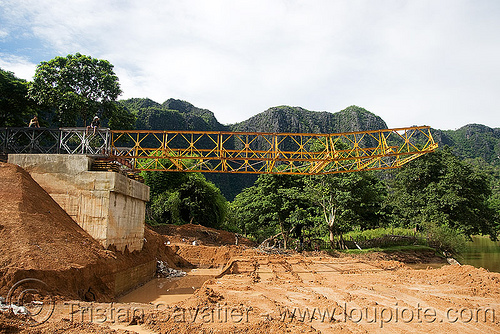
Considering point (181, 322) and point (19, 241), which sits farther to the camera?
point (19, 241)

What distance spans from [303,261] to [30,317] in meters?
16.6

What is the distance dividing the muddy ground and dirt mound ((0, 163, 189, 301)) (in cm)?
3

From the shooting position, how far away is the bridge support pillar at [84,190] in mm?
12812

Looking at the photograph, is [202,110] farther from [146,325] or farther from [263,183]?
[146,325]

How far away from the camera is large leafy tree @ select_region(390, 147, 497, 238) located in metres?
27.3

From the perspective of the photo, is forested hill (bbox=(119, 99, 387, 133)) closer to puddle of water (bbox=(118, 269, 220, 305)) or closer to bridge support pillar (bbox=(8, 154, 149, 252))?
puddle of water (bbox=(118, 269, 220, 305))

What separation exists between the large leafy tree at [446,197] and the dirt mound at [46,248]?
24892 mm

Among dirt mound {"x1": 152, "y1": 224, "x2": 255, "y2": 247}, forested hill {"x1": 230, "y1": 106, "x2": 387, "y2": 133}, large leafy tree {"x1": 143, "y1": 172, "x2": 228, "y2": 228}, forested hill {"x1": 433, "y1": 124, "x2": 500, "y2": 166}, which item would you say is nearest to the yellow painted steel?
dirt mound {"x1": 152, "y1": 224, "x2": 255, "y2": 247}

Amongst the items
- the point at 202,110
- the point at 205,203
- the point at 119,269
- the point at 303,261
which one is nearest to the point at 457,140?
the point at 202,110

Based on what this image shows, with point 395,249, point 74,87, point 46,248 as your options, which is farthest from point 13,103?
point 395,249

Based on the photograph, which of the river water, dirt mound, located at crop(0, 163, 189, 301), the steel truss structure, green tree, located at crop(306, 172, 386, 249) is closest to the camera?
dirt mound, located at crop(0, 163, 189, 301)

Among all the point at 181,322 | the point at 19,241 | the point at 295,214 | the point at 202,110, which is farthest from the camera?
the point at 202,110

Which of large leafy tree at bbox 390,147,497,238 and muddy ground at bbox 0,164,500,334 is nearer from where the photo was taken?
muddy ground at bbox 0,164,500,334

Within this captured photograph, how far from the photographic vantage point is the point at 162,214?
38375mm
